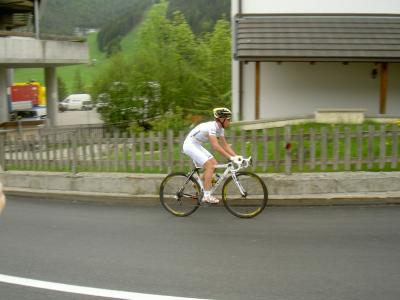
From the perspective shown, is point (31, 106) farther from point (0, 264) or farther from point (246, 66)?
point (0, 264)

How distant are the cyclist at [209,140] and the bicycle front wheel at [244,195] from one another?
9.9 inches

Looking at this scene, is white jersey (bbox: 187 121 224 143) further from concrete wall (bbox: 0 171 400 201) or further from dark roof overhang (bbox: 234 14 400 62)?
dark roof overhang (bbox: 234 14 400 62)

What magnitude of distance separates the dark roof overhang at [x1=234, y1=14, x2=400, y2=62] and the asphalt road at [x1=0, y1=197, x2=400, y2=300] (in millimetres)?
9414

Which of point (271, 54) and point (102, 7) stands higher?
point (102, 7)

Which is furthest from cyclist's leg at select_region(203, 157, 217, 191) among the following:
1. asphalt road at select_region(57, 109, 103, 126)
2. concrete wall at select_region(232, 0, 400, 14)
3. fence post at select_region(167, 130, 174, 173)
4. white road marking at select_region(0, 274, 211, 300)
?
asphalt road at select_region(57, 109, 103, 126)

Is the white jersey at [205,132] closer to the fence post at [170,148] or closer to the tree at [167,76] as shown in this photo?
the fence post at [170,148]

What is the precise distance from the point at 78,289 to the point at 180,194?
142 inches

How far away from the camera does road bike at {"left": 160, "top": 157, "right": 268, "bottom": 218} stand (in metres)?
8.53

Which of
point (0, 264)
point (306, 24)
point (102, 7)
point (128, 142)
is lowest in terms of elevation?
point (0, 264)

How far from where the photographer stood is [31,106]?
137 feet

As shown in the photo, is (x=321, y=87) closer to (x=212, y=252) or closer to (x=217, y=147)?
(x=217, y=147)

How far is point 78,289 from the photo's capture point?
17.9ft

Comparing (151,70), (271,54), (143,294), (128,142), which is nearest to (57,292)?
(143,294)

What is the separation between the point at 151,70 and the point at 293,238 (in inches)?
966
